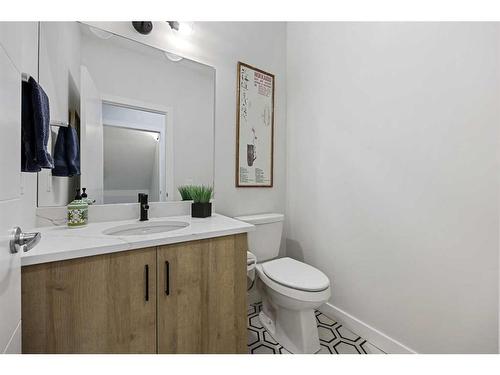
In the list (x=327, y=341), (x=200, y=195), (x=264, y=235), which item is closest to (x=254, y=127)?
(x=200, y=195)

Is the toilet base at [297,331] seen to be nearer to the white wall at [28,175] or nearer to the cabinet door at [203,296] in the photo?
the cabinet door at [203,296]

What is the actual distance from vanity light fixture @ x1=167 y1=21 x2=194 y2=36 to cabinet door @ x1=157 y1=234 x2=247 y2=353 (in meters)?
1.33

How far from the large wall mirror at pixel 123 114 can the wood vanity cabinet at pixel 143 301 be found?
1.79 feet

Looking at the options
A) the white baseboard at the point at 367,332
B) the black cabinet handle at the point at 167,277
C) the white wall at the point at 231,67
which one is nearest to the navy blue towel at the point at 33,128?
the black cabinet handle at the point at 167,277

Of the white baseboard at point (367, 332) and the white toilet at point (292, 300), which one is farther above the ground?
the white toilet at point (292, 300)

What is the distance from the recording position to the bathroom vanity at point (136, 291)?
735 millimetres

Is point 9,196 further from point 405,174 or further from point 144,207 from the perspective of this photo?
point 405,174

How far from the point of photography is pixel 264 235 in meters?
1.65

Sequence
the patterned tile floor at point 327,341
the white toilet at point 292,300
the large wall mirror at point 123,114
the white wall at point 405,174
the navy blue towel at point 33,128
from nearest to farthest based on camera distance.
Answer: the navy blue towel at point 33,128 → the white wall at point 405,174 → the large wall mirror at point 123,114 → the white toilet at point 292,300 → the patterned tile floor at point 327,341

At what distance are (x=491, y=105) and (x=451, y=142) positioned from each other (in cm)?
19

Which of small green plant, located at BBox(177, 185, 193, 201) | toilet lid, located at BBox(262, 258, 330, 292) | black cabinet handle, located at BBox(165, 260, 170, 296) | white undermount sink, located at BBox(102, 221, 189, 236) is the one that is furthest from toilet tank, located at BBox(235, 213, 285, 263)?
black cabinet handle, located at BBox(165, 260, 170, 296)

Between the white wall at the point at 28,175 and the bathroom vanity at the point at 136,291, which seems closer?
the bathroom vanity at the point at 136,291

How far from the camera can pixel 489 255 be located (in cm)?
98
